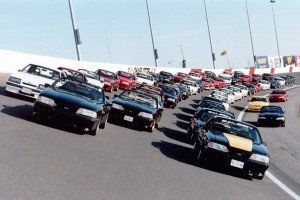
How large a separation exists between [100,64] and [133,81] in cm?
853

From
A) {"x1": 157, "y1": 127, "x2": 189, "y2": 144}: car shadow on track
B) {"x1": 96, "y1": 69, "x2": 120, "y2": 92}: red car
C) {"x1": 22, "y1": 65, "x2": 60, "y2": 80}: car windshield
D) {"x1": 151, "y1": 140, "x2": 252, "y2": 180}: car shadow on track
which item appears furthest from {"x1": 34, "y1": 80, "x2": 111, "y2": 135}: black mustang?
{"x1": 96, "y1": 69, "x2": 120, "y2": 92}: red car

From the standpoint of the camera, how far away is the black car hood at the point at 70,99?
12.1m

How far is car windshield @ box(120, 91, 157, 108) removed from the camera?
17703 mm

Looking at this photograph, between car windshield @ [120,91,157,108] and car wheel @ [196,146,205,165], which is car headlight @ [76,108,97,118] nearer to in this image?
car wheel @ [196,146,205,165]

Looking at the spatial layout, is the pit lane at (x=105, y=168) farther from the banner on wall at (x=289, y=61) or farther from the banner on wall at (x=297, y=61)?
the banner on wall at (x=297, y=61)

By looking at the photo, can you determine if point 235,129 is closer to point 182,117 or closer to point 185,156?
point 185,156

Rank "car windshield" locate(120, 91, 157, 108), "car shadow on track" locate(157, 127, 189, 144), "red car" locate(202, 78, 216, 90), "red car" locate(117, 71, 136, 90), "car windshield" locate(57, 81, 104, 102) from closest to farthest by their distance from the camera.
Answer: "car windshield" locate(57, 81, 104, 102)
"car shadow on track" locate(157, 127, 189, 144)
"car windshield" locate(120, 91, 157, 108)
"red car" locate(117, 71, 136, 90)
"red car" locate(202, 78, 216, 90)

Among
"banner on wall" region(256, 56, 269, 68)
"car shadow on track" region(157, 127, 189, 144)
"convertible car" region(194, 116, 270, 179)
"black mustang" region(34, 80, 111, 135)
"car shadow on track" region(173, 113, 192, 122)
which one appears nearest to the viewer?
"convertible car" region(194, 116, 270, 179)

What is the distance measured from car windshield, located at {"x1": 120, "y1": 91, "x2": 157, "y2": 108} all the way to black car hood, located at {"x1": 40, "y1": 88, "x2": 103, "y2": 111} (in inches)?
185

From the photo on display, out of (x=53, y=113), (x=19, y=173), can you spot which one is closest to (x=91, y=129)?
(x=53, y=113)

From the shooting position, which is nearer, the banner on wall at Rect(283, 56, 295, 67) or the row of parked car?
the row of parked car

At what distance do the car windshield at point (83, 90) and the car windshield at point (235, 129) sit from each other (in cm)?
349

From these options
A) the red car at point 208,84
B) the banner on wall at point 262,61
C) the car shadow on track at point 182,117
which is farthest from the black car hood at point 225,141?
the banner on wall at point 262,61

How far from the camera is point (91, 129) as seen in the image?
41.1 feet
